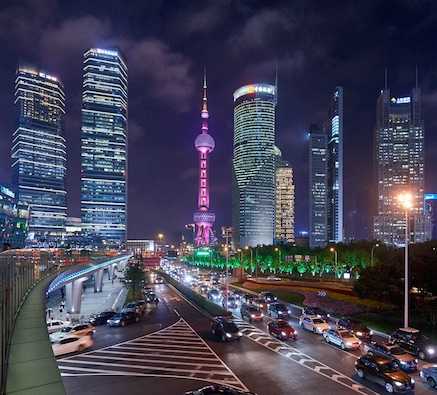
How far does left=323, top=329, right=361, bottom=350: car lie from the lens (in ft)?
95.5

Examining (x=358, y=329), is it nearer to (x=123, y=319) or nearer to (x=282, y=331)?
(x=282, y=331)

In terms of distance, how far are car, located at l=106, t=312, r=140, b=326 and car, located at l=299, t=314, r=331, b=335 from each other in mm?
18405

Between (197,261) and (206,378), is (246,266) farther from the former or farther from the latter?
(206,378)

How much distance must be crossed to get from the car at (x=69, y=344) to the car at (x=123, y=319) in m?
9.72

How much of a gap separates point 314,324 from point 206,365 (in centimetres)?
1431

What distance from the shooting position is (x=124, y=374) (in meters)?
Answer: 23.6

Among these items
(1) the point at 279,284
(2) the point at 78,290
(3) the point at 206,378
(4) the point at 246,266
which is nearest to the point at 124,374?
(3) the point at 206,378

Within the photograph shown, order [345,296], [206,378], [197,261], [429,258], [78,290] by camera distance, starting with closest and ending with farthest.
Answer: [206,378], [429,258], [345,296], [78,290], [197,261]

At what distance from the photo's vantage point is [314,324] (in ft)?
117

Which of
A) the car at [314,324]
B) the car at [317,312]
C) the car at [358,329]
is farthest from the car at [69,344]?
the car at [317,312]

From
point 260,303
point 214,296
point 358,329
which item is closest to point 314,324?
point 358,329

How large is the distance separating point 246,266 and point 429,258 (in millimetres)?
77638

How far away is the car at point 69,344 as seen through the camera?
92.1 ft

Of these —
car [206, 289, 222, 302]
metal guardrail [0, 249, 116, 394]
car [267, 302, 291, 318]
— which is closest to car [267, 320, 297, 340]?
car [267, 302, 291, 318]
